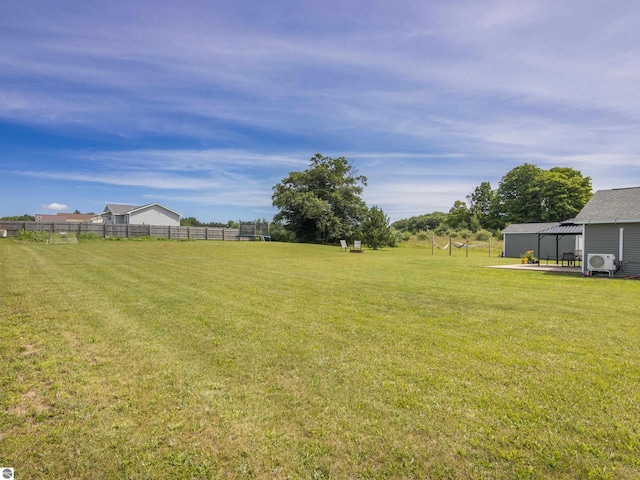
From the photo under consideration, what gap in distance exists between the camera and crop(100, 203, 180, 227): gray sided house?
39.8 meters

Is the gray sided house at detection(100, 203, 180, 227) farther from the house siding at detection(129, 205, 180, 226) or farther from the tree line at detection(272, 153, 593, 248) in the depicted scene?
the tree line at detection(272, 153, 593, 248)

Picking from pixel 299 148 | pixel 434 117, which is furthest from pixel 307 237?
pixel 434 117

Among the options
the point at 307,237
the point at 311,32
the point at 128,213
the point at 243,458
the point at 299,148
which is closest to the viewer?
the point at 243,458

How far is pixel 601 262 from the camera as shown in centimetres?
1266

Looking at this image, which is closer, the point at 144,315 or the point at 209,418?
the point at 209,418

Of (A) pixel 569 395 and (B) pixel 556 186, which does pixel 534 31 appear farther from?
(B) pixel 556 186

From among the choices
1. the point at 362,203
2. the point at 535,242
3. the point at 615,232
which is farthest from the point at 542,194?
the point at 615,232

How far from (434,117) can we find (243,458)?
19.8 m

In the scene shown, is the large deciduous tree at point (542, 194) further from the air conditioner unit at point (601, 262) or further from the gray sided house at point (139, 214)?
the gray sided house at point (139, 214)

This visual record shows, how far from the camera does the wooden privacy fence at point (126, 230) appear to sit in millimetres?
26422

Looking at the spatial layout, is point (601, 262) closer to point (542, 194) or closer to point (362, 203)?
point (362, 203)

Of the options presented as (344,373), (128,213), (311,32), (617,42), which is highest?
(311,32)

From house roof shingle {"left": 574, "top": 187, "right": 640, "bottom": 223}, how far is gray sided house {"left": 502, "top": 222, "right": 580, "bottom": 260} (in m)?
10.4

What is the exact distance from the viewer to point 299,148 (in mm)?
33625
